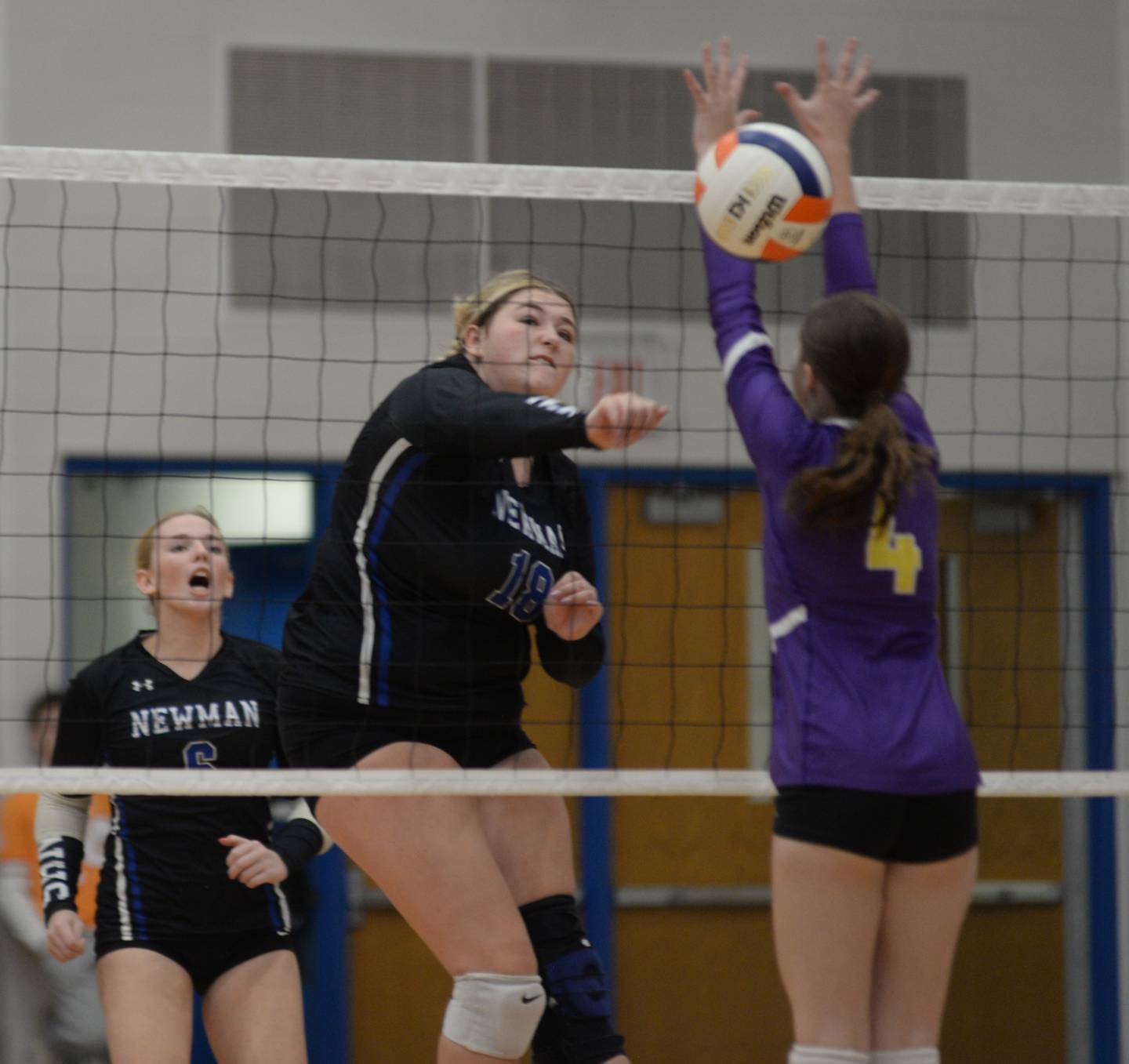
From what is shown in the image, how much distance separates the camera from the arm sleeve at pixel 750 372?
117 inches

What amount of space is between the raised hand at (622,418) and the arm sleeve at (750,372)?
15 cm

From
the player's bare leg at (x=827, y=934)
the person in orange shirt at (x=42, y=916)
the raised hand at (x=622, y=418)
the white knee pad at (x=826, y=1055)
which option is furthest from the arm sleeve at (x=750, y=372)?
the person in orange shirt at (x=42, y=916)

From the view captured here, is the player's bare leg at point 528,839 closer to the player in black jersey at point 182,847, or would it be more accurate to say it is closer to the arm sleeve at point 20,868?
the player in black jersey at point 182,847

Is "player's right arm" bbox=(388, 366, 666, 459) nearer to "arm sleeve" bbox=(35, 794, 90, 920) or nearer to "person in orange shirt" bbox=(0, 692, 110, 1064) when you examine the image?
"arm sleeve" bbox=(35, 794, 90, 920)

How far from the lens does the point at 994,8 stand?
688 centimetres

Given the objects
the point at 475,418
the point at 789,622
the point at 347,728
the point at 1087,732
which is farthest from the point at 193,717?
the point at 1087,732

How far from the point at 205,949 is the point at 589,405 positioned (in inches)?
122

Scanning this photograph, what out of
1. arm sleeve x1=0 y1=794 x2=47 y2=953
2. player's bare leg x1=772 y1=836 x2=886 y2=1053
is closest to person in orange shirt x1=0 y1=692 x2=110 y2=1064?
arm sleeve x1=0 y1=794 x2=47 y2=953

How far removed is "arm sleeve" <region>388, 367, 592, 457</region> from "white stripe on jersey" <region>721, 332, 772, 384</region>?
0.99 ft

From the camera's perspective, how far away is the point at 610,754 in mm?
6660

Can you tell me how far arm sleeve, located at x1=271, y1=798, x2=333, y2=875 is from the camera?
13.7 feet

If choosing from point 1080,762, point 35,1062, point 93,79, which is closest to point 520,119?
point 93,79

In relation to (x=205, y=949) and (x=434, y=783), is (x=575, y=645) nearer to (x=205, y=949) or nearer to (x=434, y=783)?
(x=434, y=783)

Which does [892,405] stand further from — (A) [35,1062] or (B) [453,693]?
(A) [35,1062]
